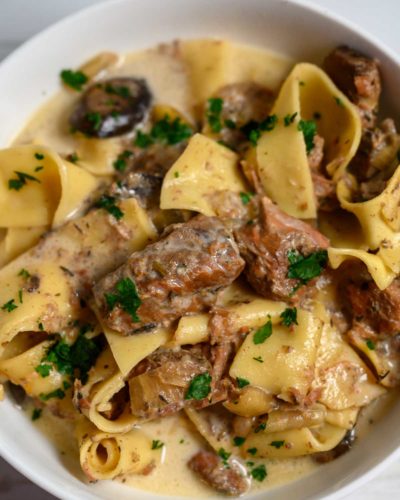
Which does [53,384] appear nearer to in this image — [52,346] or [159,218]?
[52,346]

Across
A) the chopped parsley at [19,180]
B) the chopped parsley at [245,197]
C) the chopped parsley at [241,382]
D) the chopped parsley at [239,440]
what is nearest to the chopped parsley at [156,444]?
the chopped parsley at [239,440]

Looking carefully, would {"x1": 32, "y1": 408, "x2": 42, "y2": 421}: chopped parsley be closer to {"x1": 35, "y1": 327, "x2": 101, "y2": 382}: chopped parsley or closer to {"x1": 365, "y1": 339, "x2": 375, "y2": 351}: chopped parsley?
{"x1": 35, "y1": 327, "x2": 101, "y2": 382}: chopped parsley

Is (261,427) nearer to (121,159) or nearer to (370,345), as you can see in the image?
(370,345)

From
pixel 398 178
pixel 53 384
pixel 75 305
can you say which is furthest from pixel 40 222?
pixel 398 178

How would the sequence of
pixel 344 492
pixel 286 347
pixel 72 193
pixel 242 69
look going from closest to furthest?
pixel 344 492 → pixel 286 347 → pixel 72 193 → pixel 242 69

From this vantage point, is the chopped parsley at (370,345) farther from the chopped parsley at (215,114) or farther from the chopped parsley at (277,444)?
the chopped parsley at (215,114)

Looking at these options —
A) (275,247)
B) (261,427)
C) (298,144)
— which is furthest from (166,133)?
(261,427)
